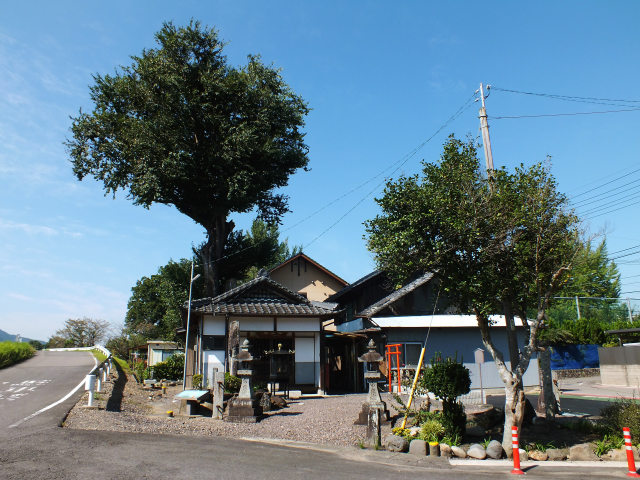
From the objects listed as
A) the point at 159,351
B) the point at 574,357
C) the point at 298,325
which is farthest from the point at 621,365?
the point at 159,351

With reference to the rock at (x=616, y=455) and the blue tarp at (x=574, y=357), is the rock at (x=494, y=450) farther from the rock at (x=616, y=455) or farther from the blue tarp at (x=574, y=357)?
the blue tarp at (x=574, y=357)

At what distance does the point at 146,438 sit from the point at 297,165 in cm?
2320

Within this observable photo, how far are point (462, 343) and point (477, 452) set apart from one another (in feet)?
50.0

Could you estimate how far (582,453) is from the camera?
999 centimetres

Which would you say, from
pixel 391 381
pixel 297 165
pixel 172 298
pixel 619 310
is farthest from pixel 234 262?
pixel 619 310

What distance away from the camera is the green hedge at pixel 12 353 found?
26869 millimetres

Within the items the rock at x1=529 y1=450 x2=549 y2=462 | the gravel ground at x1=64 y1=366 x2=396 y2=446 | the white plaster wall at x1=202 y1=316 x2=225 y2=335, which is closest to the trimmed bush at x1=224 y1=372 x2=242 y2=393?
the gravel ground at x1=64 y1=366 x2=396 y2=446

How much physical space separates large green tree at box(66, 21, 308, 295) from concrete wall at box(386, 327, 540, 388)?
12893 mm

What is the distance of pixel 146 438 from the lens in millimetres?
10414

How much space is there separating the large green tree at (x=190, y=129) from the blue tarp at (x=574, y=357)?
23576 mm

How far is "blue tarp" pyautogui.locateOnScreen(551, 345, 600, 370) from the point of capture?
31500 mm

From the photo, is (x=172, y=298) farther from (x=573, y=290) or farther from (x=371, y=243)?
(x=573, y=290)

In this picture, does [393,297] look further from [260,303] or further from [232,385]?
[232,385]

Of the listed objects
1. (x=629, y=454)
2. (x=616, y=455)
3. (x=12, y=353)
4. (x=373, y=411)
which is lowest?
(x=616, y=455)
